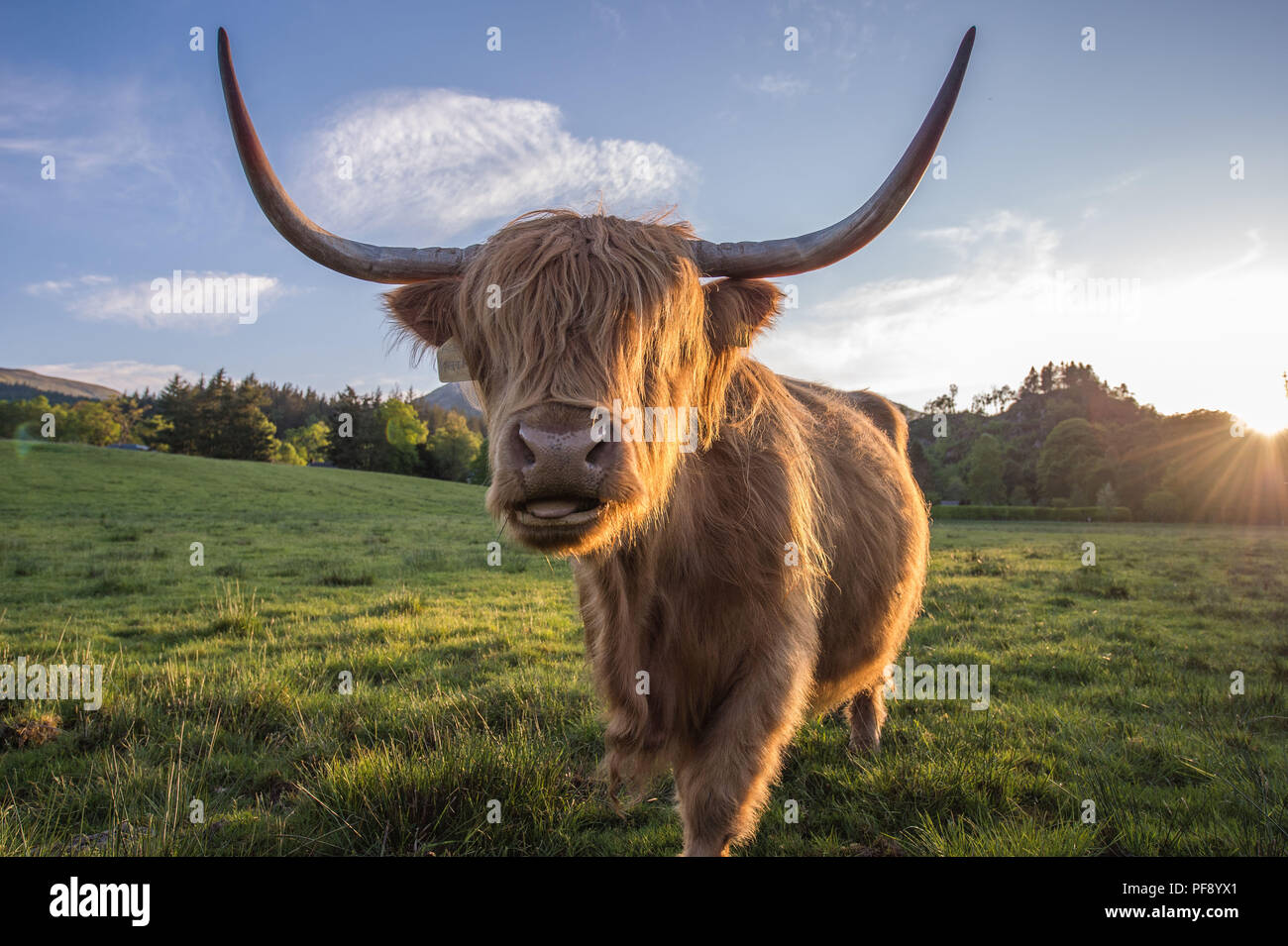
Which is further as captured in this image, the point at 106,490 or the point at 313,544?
the point at 106,490

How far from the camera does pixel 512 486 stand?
197 cm

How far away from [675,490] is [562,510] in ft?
2.59

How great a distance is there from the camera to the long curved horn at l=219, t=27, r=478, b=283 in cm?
253

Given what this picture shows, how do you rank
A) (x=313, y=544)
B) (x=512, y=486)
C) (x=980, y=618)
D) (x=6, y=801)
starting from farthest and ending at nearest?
1. (x=313, y=544)
2. (x=980, y=618)
3. (x=6, y=801)
4. (x=512, y=486)

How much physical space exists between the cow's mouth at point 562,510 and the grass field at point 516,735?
1904mm

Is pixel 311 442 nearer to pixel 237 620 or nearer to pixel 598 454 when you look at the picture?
pixel 237 620

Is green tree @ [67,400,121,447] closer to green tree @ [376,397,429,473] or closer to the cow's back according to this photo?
green tree @ [376,397,429,473]

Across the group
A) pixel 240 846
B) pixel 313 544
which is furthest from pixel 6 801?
pixel 313 544

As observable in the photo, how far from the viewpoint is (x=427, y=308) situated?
2920mm

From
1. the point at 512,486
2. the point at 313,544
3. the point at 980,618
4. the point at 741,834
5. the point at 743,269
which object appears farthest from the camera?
the point at 313,544

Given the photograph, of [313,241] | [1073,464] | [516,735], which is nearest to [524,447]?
[313,241]
